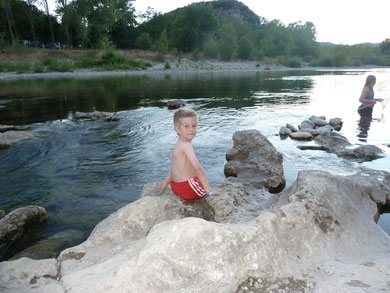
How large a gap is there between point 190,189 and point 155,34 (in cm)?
8811

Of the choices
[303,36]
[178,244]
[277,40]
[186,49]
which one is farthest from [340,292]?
[303,36]

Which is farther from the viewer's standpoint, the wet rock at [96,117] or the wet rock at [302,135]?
the wet rock at [96,117]

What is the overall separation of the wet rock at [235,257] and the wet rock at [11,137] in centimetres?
683

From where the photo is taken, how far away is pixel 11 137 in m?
8.78

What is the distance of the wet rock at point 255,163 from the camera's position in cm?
554

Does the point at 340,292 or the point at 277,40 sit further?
the point at 277,40

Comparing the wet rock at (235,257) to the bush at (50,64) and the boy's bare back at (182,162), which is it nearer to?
the boy's bare back at (182,162)

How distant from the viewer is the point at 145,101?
57.9ft

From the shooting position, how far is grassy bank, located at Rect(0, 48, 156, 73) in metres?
37.6

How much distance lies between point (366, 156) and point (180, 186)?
5735 millimetres

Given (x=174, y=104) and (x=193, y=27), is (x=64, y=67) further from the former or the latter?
(x=193, y=27)

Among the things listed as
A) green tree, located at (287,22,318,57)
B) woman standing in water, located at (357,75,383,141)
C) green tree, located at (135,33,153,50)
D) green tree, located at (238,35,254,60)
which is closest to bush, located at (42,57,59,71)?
green tree, located at (135,33,153,50)

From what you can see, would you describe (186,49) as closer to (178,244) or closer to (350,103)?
(350,103)

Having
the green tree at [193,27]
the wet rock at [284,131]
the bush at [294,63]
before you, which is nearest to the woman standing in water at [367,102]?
the wet rock at [284,131]
